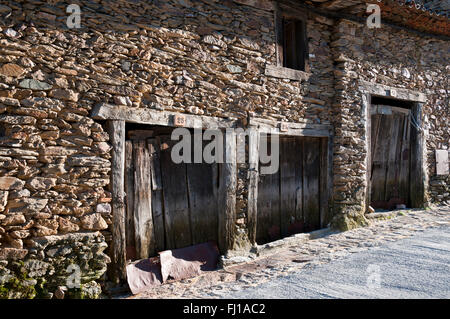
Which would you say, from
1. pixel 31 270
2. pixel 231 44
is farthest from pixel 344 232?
pixel 31 270

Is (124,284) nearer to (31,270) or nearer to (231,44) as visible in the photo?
(31,270)

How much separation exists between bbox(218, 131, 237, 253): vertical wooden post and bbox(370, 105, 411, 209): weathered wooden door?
3.16 metres

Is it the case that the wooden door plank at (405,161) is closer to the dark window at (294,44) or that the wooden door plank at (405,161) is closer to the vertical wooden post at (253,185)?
the dark window at (294,44)

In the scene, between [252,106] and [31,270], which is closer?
[31,270]

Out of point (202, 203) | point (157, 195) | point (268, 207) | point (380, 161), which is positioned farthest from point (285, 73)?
point (380, 161)

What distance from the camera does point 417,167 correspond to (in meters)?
6.77

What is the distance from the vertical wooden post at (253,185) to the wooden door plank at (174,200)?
0.84m

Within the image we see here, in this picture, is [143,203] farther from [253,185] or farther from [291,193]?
[291,193]

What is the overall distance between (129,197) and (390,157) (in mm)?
4921

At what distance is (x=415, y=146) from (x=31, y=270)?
255 inches

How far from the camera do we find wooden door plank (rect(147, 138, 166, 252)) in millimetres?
4293

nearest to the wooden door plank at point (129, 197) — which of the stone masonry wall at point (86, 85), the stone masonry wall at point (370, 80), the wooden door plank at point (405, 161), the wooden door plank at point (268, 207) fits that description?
the stone masonry wall at point (86, 85)

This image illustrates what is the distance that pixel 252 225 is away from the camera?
4867 mm

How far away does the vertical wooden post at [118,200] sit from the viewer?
3.79 meters
